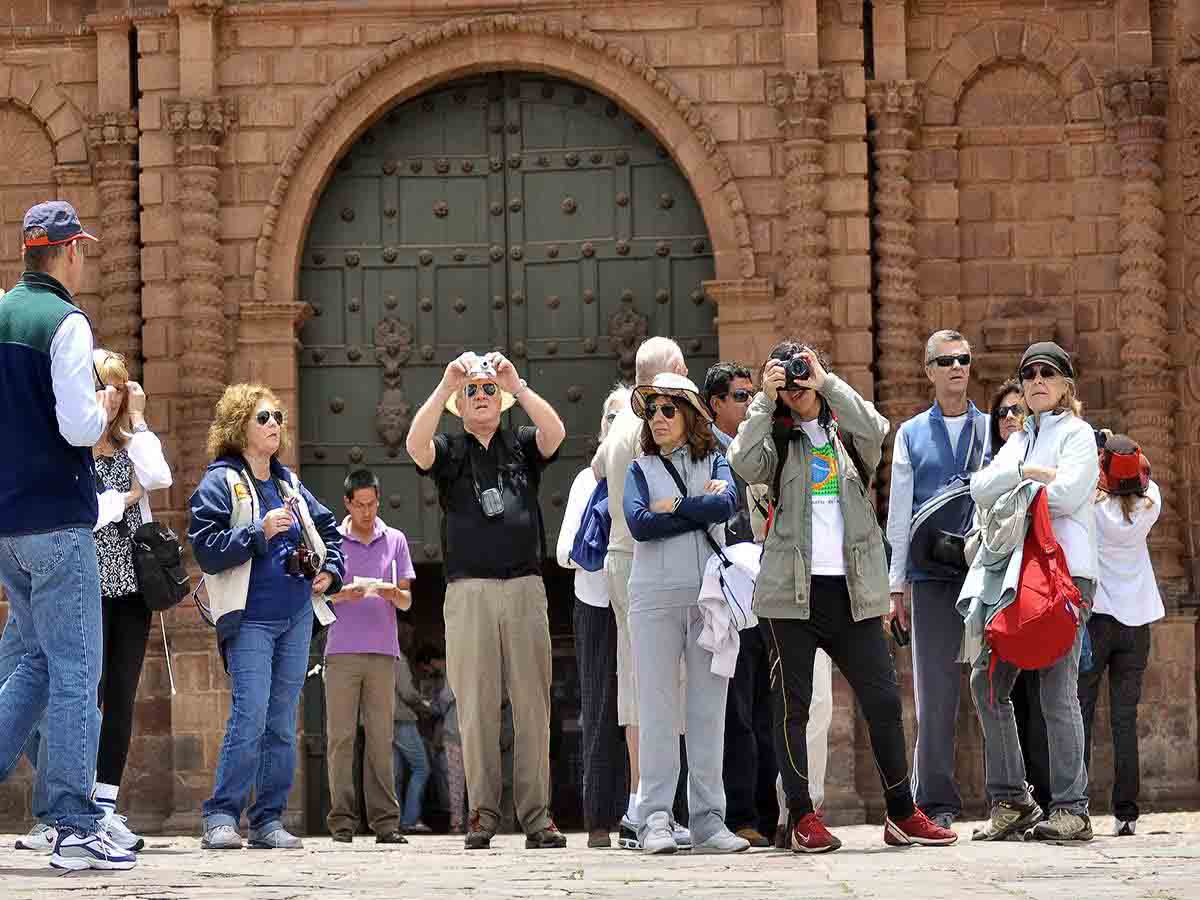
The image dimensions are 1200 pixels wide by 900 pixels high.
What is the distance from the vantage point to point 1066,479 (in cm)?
1038

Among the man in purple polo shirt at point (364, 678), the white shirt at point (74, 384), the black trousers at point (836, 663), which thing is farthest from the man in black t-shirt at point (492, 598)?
the white shirt at point (74, 384)

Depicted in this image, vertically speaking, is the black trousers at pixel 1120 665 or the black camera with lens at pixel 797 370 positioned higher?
the black camera with lens at pixel 797 370

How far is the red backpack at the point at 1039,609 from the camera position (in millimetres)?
10203

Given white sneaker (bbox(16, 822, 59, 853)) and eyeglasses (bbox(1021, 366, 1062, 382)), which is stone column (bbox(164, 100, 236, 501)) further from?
eyeglasses (bbox(1021, 366, 1062, 382))

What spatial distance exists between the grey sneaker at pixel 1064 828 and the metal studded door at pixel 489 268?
7.09 metres

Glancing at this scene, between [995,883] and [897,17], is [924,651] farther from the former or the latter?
[897,17]

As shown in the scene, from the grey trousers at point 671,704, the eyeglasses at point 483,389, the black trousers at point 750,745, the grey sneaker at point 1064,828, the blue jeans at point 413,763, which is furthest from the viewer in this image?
the blue jeans at point 413,763

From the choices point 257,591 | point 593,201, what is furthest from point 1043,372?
point 593,201

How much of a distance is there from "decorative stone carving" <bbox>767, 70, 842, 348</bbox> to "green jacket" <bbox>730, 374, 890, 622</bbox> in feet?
21.7

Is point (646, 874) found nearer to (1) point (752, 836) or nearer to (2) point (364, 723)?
(1) point (752, 836)

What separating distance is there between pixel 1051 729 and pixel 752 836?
A: 1.41 m

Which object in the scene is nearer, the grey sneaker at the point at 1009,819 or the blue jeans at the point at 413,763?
the grey sneaker at the point at 1009,819

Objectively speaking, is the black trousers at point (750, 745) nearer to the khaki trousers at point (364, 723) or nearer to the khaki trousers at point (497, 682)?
the khaki trousers at point (497, 682)

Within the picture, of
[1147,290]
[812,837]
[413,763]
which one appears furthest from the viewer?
[1147,290]
